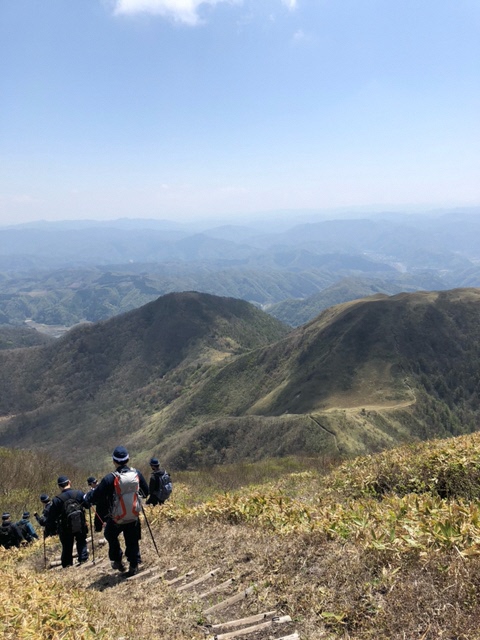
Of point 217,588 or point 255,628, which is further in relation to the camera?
point 217,588

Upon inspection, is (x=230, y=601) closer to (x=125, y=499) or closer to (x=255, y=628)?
(x=255, y=628)

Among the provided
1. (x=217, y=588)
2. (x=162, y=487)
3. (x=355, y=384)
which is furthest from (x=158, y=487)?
(x=355, y=384)

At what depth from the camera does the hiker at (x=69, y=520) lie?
358 inches

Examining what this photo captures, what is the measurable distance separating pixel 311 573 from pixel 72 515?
5848 millimetres

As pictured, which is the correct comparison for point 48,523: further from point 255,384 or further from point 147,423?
point 147,423

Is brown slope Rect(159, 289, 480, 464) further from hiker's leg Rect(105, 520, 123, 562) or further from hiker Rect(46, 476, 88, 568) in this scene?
hiker's leg Rect(105, 520, 123, 562)

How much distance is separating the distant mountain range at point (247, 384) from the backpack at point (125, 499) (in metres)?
35.8

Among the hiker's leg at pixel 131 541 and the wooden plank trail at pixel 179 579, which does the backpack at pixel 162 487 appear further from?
the wooden plank trail at pixel 179 579

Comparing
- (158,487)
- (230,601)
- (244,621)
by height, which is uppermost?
(244,621)

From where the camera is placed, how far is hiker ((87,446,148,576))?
25.3ft

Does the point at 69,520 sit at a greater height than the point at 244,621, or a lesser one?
lesser

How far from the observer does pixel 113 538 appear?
26.9ft

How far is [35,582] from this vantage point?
7008mm

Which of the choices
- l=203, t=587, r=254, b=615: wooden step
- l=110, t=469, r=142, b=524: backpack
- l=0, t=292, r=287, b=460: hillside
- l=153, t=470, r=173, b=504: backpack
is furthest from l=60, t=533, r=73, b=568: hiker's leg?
l=0, t=292, r=287, b=460: hillside
